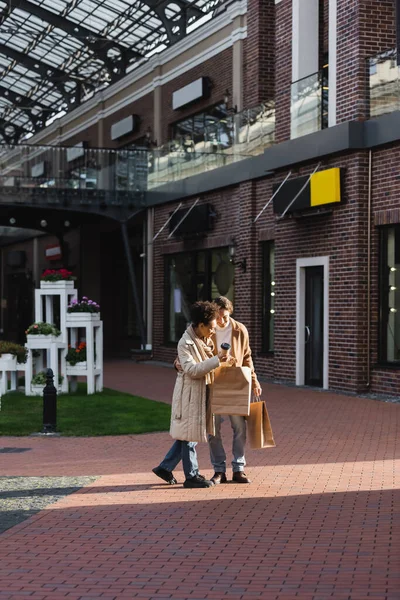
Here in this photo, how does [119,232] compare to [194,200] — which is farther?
[119,232]

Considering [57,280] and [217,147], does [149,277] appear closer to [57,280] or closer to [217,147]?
[217,147]

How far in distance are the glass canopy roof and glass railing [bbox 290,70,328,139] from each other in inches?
402

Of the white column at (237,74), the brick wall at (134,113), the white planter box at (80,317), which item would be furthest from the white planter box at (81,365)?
the brick wall at (134,113)

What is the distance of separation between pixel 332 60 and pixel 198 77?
9.58m

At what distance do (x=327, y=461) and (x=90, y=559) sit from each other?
4.57m

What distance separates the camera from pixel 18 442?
12.7 metres

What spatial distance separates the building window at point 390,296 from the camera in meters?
18.0

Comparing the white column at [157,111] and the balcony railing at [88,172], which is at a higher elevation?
the white column at [157,111]

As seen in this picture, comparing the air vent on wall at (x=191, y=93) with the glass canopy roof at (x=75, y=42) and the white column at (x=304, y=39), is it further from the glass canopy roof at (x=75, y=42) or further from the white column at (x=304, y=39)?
the white column at (x=304, y=39)

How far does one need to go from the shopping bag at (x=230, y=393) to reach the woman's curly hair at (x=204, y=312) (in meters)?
0.50

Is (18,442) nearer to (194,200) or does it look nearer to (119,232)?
(194,200)

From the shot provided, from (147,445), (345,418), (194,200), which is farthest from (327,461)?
(194,200)

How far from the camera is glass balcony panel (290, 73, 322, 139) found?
20.0m

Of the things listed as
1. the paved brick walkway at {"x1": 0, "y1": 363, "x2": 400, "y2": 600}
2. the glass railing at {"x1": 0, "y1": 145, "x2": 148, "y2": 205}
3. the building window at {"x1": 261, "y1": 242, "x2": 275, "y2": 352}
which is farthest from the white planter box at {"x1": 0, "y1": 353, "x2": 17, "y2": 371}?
the glass railing at {"x1": 0, "y1": 145, "x2": 148, "y2": 205}
